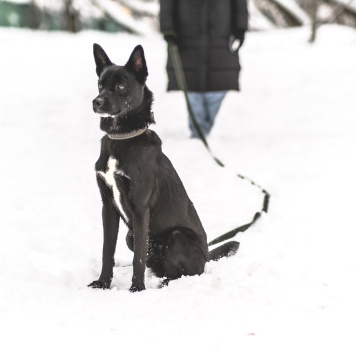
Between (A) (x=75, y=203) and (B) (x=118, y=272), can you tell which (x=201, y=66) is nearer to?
(A) (x=75, y=203)

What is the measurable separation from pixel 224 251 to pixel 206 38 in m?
3.50

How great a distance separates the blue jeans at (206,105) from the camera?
6559 mm

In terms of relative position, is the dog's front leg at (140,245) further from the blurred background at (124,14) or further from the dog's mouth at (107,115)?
the blurred background at (124,14)

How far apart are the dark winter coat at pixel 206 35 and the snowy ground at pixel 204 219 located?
0.85m

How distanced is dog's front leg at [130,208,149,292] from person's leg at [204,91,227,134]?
3.77 m

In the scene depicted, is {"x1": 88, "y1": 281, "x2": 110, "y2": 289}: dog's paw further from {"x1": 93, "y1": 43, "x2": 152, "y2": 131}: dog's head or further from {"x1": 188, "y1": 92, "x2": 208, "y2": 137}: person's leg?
{"x1": 188, "y1": 92, "x2": 208, "y2": 137}: person's leg

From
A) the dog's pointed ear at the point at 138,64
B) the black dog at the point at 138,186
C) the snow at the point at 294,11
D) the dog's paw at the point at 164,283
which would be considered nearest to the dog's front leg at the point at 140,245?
the black dog at the point at 138,186

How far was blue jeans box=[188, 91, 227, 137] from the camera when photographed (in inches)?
258

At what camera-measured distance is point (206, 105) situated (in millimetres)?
6715

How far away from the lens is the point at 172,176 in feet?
10.6

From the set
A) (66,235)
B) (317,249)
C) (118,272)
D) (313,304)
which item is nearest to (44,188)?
(66,235)

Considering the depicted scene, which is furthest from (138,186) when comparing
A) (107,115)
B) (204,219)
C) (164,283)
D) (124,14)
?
(124,14)

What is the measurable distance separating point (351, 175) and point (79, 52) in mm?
7618

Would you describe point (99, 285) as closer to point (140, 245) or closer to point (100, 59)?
point (140, 245)
